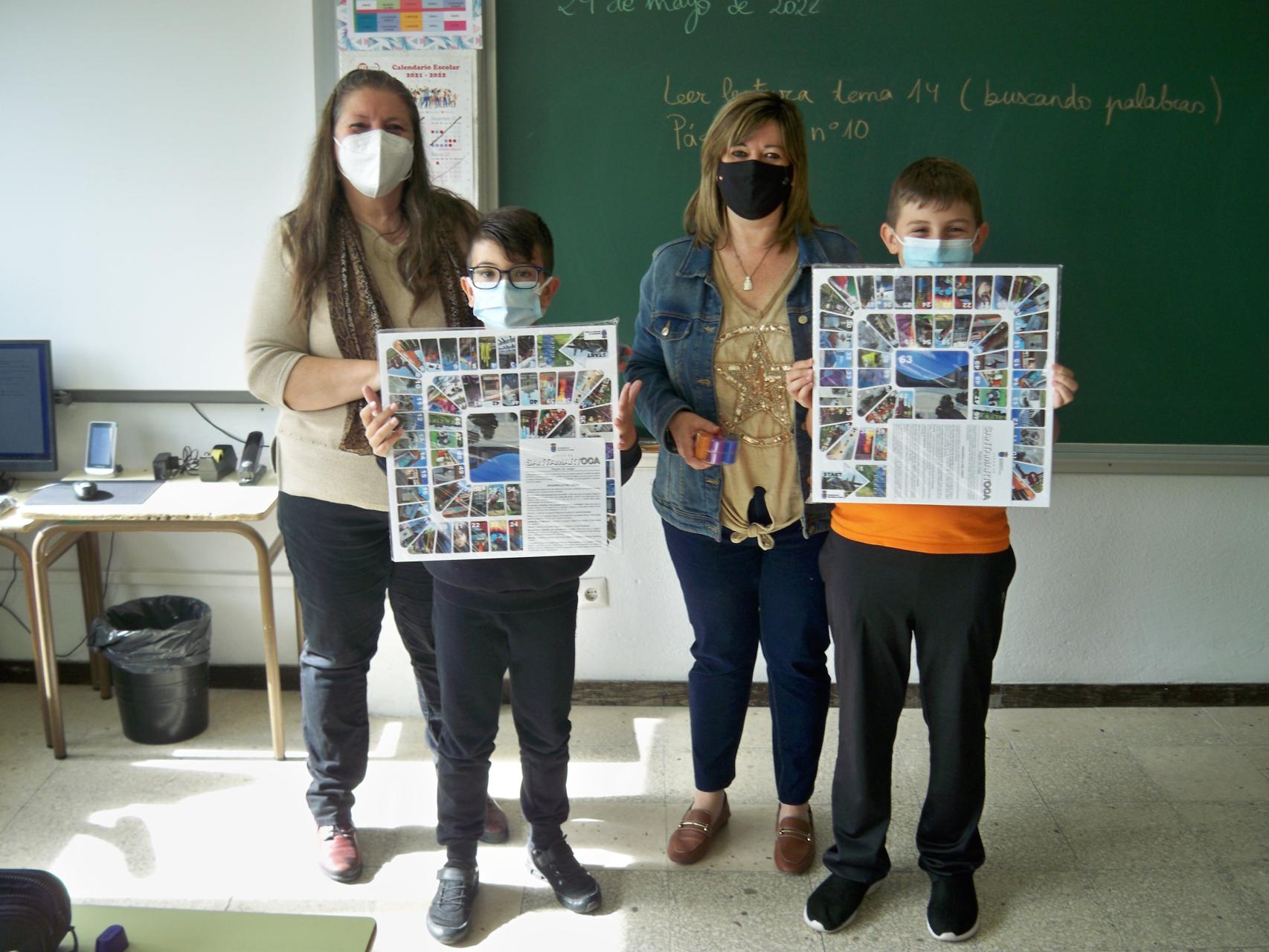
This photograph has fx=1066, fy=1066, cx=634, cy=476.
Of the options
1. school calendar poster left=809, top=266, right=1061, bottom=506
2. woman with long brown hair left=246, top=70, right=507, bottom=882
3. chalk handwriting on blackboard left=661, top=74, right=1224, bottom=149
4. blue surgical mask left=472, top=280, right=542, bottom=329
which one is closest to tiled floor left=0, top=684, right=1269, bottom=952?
woman with long brown hair left=246, top=70, right=507, bottom=882

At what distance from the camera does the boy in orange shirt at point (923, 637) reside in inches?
76.7

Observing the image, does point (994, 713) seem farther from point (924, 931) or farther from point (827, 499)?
point (827, 499)

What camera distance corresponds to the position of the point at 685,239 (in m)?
2.22

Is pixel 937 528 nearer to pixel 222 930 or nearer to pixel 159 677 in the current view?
pixel 222 930

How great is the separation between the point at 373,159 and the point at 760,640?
4.32 ft

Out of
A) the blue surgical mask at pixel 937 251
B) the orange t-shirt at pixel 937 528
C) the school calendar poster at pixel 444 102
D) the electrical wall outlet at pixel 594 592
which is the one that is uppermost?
the school calendar poster at pixel 444 102

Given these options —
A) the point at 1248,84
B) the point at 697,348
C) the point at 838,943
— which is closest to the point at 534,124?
the point at 697,348

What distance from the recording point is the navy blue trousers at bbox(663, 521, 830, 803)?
7.32ft

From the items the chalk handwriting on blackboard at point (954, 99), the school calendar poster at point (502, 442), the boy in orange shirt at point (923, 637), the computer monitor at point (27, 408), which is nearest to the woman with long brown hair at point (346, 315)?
the school calendar poster at point (502, 442)

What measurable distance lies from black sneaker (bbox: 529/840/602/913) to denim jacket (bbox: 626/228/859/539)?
757 mm

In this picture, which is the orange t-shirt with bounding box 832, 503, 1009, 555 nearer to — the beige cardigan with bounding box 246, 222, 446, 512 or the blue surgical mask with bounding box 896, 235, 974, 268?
the blue surgical mask with bounding box 896, 235, 974, 268

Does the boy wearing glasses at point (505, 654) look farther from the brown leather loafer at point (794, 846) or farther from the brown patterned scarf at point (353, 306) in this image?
→ the brown leather loafer at point (794, 846)

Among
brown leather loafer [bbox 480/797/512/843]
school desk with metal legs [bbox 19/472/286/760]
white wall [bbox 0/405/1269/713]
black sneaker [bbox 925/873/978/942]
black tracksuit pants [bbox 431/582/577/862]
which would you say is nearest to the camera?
black tracksuit pants [bbox 431/582/577/862]

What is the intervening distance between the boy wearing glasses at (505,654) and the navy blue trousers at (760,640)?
300 millimetres
